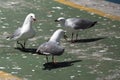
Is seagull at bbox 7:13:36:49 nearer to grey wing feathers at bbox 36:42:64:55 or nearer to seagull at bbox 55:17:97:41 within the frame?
seagull at bbox 55:17:97:41

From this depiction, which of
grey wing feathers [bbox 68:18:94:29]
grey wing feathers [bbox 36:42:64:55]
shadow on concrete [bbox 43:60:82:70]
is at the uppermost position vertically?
grey wing feathers [bbox 36:42:64:55]

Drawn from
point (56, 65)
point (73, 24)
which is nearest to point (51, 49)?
point (56, 65)

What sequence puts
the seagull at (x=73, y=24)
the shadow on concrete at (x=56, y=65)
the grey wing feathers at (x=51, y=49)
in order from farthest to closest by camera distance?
the seagull at (x=73, y=24) < the shadow on concrete at (x=56, y=65) < the grey wing feathers at (x=51, y=49)

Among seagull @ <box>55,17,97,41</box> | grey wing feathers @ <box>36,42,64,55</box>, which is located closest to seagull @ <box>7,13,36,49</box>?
seagull @ <box>55,17,97,41</box>

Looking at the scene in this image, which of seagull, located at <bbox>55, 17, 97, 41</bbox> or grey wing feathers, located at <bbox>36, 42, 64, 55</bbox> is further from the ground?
grey wing feathers, located at <bbox>36, 42, 64, 55</bbox>

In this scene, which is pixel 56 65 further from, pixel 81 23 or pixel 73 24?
pixel 81 23

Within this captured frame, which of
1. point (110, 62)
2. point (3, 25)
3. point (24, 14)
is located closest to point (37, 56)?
point (110, 62)

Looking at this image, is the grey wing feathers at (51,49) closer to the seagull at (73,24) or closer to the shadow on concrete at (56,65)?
the shadow on concrete at (56,65)

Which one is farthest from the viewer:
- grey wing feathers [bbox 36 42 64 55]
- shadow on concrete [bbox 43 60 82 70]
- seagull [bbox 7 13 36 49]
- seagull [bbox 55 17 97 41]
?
seagull [bbox 55 17 97 41]

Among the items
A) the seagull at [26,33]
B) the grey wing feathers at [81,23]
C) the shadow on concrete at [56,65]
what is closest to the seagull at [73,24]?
the grey wing feathers at [81,23]

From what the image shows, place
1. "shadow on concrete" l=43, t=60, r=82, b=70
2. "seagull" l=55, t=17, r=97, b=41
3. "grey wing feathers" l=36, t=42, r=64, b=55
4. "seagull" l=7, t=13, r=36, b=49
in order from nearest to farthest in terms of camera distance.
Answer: "grey wing feathers" l=36, t=42, r=64, b=55, "shadow on concrete" l=43, t=60, r=82, b=70, "seagull" l=7, t=13, r=36, b=49, "seagull" l=55, t=17, r=97, b=41

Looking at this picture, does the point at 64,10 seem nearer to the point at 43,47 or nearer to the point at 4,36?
the point at 4,36

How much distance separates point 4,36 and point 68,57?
5.95 feet

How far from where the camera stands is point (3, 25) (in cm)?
1164
